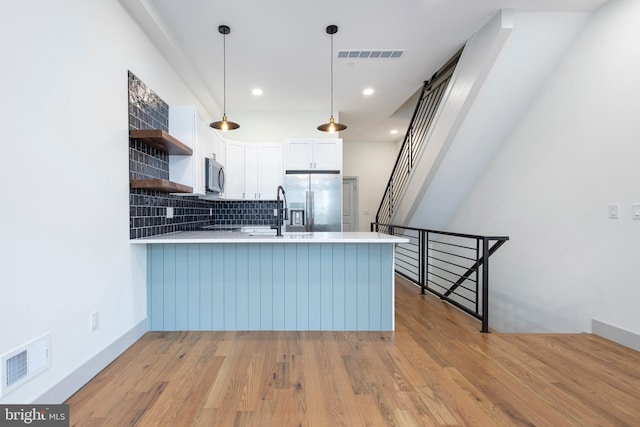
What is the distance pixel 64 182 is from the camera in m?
1.80

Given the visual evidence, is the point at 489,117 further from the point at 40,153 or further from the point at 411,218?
the point at 40,153

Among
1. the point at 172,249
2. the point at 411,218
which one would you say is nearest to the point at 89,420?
the point at 172,249

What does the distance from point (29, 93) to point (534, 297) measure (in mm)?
4647

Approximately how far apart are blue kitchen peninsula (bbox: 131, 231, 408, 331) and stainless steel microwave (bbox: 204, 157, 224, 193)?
1172 millimetres

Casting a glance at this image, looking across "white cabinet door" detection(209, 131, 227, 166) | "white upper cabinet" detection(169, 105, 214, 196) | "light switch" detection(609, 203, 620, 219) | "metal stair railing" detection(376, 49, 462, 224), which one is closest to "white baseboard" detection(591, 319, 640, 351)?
"light switch" detection(609, 203, 620, 219)

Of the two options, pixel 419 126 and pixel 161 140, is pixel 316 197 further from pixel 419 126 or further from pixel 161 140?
pixel 161 140

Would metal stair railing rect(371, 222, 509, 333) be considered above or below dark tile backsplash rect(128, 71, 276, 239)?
below

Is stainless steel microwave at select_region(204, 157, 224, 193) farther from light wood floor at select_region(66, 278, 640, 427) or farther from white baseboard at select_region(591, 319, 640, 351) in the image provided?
white baseboard at select_region(591, 319, 640, 351)

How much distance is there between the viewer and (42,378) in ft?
5.43

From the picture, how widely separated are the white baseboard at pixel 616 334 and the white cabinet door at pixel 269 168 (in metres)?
4.26

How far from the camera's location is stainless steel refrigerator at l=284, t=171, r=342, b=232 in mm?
5094

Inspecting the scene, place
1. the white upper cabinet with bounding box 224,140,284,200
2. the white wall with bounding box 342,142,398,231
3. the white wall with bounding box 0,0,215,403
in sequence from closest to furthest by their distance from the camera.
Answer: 1. the white wall with bounding box 0,0,215,403
2. the white upper cabinet with bounding box 224,140,284,200
3. the white wall with bounding box 342,142,398,231

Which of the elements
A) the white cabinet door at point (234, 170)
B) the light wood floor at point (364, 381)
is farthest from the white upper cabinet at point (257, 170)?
the light wood floor at point (364, 381)

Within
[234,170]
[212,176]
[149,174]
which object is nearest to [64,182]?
[149,174]
